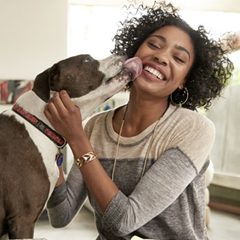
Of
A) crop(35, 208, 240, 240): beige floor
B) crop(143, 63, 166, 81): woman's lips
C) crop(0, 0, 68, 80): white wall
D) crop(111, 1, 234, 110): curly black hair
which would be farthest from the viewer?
crop(0, 0, 68, 80): white wall

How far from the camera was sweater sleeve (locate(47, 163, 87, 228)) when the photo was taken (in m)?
1.34

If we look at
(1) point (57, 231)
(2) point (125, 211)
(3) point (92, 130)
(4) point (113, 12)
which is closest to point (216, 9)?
(4) point (113, 12)

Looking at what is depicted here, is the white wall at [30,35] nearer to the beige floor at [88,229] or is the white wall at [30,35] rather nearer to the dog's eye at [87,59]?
the beige floor at [88,229]

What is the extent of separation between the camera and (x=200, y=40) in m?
1.41

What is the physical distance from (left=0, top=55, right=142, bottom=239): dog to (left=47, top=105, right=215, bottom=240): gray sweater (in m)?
0.20

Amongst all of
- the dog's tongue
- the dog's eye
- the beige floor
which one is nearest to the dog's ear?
the dog's eye

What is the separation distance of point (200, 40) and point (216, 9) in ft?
11.7

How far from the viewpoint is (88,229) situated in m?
3.31

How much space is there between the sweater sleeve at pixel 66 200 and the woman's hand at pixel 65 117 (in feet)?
0.99

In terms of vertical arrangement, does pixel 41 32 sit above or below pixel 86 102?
below

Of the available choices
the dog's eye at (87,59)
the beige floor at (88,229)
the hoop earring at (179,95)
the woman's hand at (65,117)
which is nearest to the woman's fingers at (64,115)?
the woman's hand at (65,117)

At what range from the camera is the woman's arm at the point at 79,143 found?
1106 mm

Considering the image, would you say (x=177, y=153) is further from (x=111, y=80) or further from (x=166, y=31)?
(x=166, y=31)

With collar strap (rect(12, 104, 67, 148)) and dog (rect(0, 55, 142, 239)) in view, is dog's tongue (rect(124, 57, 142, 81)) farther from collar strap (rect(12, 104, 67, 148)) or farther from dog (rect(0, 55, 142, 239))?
collar strap (rect(12, 104, 67, 148))
